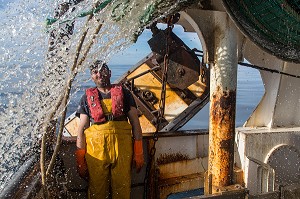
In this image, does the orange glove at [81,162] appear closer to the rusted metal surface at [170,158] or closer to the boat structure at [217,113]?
the boat structure at [217,113]

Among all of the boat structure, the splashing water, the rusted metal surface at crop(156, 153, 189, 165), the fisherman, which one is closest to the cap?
the fisherman

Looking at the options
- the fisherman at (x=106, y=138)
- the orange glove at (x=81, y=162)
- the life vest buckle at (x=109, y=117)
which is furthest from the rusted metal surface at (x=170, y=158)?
the life vest buckle at (x=109, y=117)

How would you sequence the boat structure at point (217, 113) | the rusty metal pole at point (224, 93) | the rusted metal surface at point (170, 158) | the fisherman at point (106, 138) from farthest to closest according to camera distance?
the rusted metal surface at point (170, 158) < the fisherman at point (106, 138) < the rusty metal pole at point (224, 93) < the boat structure at point (217, 113)

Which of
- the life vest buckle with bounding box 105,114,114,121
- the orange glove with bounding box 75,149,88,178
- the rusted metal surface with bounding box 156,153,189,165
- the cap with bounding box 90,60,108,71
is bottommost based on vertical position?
the rusted metal surface with bounding box 156,153,189,165

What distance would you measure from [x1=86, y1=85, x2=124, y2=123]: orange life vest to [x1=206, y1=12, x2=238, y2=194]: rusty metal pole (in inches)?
43.2

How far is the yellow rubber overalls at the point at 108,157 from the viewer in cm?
411

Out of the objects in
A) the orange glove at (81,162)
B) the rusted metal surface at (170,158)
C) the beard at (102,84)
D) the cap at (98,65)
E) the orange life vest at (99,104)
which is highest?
the cap at (98,65)

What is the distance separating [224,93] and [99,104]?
143cm

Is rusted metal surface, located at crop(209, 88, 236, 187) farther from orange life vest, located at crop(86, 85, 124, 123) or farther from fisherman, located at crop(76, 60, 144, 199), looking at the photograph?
orange life vest, located at crop(86, 85, 124, 123)

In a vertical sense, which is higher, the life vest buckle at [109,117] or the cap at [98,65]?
the cap at [98,65]

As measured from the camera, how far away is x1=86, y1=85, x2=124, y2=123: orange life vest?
411 cm

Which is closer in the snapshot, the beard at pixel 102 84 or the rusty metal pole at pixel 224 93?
the rusty metal pole at pixel 224 93

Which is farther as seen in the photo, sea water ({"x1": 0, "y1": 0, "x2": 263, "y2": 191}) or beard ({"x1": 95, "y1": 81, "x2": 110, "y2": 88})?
beard ({"x1": 95, "y1": 81, "x2": 110, "y2": 88})

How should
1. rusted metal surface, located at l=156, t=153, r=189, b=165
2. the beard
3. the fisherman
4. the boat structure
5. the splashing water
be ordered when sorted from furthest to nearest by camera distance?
rusted metal surface, located at l=156, t=153, r=189, b=165, the beard, the fisherman, the boat structure, the splashing water
